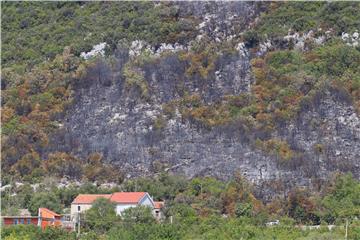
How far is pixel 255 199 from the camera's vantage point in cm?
5184

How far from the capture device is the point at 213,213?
49.8 m

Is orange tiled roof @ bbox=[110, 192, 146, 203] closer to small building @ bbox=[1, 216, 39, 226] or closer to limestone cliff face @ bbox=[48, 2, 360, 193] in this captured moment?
small building @ bbox=[1, 216, 39, 226]

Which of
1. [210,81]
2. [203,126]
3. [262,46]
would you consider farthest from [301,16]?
[203,126]

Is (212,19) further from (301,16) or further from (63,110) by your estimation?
(63,110)

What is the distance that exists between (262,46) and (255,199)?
1549cm

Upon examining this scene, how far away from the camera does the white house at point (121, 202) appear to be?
5079cm

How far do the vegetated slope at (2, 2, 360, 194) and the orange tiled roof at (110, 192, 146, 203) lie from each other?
4286mm

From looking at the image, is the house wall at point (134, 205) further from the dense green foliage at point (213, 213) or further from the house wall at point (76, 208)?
the house wall at point (76, 208)

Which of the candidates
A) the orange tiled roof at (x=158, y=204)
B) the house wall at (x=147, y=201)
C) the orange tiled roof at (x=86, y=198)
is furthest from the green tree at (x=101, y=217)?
the orange tiled roof at (x=158, y=204)

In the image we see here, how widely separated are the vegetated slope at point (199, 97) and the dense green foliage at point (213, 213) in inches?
72.6

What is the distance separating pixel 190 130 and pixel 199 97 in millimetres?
3395

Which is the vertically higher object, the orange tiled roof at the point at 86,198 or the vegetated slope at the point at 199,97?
the vegetated slope at the point at 199,97

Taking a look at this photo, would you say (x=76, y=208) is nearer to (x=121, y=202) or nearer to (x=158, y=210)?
(x=121, y=202)

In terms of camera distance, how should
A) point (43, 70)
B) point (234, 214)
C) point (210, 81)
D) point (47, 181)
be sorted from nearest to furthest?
point (234, 214) → point (47, 181) → point (210, 81) → point (43, 70)
